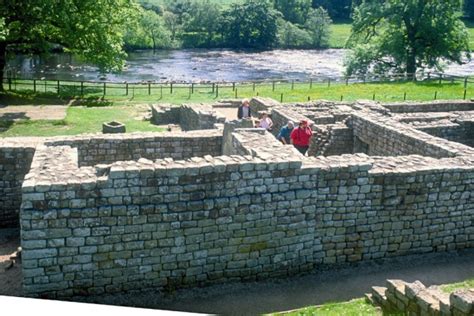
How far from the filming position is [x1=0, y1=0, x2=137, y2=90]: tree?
1059 inches

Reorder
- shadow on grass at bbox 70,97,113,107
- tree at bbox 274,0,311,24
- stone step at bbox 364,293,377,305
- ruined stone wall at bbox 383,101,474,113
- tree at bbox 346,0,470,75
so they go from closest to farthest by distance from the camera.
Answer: stone step at bbox 364,293,377,305 < ruined stone wall at bbox 383,101,474,113 < shadow on grass at bbox 70,97,113,107 < tree at bbox 346,0,470,75 < tree at bbox 274,0,311,24

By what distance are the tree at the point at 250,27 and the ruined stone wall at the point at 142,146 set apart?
248 ft

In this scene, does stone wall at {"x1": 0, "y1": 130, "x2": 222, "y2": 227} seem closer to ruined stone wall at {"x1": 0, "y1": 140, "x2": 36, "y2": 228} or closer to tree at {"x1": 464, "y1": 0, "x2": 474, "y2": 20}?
ruined stone wall at {"x1": 0, "y1": 140, "x2": 36, "y2": 228}

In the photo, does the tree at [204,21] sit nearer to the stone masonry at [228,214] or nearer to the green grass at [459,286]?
the stone masonry at [228,214]

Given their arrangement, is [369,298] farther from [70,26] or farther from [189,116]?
[70,26]

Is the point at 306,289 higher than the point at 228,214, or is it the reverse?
the point at 228,214

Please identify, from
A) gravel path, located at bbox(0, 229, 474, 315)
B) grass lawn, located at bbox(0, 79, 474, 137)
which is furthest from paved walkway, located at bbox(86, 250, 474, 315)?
grass lawn, located at bbox(0, 79, 474, 137)

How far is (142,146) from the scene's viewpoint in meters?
13.3

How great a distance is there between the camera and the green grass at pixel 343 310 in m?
8.45

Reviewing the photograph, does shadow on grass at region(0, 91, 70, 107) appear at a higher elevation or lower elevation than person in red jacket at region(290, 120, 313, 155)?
lower

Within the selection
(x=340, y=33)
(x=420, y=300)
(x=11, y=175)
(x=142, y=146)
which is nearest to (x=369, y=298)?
(x=420, y=300)

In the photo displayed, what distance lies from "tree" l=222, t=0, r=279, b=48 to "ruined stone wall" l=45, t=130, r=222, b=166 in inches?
2977

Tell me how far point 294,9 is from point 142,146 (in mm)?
92109

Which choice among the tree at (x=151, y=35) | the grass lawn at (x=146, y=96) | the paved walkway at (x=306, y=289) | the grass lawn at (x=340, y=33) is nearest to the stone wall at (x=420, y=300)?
the paved walkway at (x=306, y=289)
